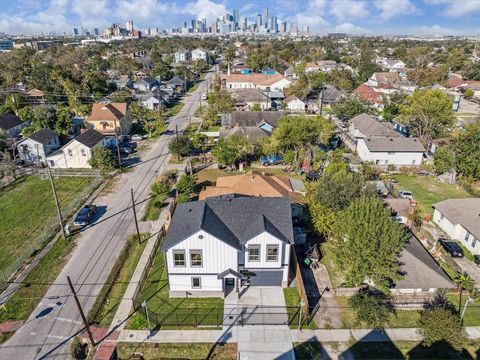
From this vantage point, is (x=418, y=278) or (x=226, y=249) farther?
(x=418, y=278)

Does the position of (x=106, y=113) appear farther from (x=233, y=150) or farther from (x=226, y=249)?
(x=226, y=249)

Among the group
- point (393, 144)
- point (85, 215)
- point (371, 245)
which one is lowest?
point (85, 215)

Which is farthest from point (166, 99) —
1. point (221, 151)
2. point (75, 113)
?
point (221, 151)

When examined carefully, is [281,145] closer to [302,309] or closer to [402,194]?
[402,194]

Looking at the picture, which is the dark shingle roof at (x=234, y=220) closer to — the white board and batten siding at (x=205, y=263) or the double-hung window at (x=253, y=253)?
the white board and batten siding at (x=205, y=263)

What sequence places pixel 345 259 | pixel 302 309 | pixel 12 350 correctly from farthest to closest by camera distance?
1. pixel 345 259
2. pixel 302 309
3. pixel 12 350

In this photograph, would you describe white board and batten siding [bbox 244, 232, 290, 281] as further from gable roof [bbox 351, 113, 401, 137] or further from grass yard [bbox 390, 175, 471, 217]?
gable roof [bbox 351, 113, 401, 137]

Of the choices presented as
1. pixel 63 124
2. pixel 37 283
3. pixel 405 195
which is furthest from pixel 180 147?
pixel 405 195
